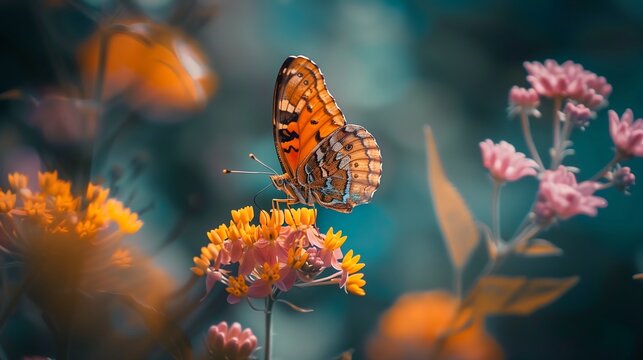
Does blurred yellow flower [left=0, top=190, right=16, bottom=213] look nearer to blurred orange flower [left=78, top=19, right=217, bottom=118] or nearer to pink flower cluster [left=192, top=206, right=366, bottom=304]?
pink flower cluster [left=192, top=206, right=366, bottom=304]

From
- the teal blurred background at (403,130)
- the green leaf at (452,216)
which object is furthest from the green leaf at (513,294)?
the teal blurred background at (403,130)

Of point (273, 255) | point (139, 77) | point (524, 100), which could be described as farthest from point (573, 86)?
point (139, 77)

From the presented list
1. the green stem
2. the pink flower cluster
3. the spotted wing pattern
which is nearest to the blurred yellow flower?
the pink flower cluster

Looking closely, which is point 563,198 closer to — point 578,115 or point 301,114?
point 578,115

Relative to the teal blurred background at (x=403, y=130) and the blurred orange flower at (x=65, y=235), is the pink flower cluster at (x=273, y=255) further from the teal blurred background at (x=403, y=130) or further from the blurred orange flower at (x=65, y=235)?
the teal blurred background at (x=403, y=130)

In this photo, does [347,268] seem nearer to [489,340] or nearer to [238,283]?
[238,283]

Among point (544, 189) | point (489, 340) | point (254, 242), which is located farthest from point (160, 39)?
point (489, 340)
